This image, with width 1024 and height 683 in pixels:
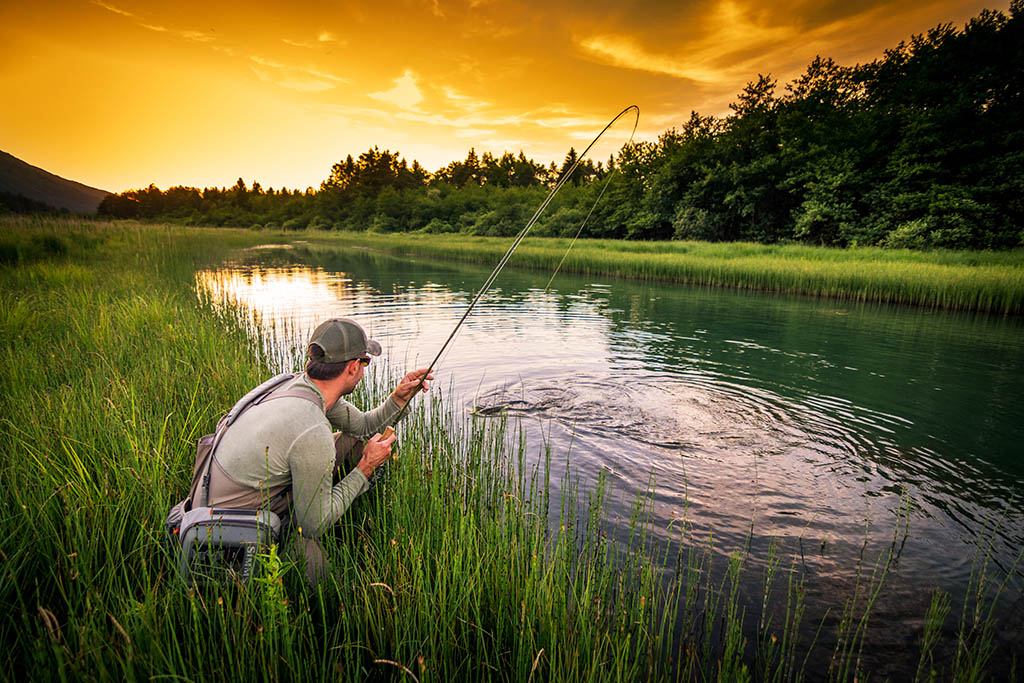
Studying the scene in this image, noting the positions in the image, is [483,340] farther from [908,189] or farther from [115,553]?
[908,189]

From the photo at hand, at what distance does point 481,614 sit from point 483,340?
868 cm

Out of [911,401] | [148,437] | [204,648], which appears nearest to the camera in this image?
[204,648]

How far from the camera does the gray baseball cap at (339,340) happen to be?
2564 mm

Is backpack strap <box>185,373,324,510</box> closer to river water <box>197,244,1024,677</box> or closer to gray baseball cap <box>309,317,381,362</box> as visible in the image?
gray baseball cap <box>309,317,381,362</box>

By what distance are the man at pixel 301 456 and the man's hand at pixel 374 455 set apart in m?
0.01

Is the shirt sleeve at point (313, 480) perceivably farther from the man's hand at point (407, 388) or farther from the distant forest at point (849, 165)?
the distant forest at point (849, 165)

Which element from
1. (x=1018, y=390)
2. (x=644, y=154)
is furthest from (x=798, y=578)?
(x=644, y=154)

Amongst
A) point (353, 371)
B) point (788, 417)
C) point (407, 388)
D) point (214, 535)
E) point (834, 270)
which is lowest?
point (788, 417)

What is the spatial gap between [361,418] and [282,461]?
124cm

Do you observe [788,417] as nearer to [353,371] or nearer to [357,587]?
[353,371]

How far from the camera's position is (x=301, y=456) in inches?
89.6

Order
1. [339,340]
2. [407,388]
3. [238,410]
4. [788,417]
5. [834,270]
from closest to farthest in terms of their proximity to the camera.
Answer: [238,410] < [339,340] < [407,388] < [788,417] < [834,270]

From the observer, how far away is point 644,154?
51.5m

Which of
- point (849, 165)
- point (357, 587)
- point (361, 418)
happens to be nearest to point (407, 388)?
point (361, 418)
